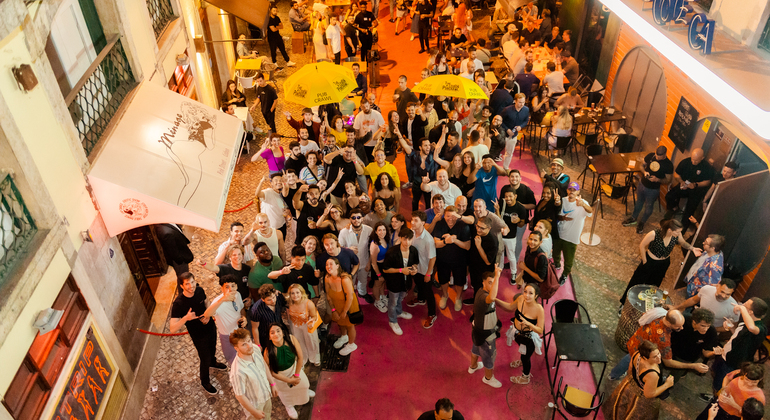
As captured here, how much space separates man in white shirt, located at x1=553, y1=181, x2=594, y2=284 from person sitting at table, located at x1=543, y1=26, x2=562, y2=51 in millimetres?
9394

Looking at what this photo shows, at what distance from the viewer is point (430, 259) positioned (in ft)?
24.6

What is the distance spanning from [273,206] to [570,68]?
32.5 ft

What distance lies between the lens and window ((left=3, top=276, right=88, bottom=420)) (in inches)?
185

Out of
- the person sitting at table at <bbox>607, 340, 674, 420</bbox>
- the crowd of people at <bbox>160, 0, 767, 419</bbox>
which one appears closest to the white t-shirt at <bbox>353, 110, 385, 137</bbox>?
the crowd of people at <bbox>160, 0, 767, 419</bbox>

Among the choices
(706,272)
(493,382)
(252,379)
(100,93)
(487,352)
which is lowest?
(493,382)

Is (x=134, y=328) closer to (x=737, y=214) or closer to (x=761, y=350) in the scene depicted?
(x=761, y=350)

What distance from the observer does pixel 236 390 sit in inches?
218

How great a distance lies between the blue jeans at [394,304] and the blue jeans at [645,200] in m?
5.08

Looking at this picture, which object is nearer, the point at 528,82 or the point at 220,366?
the point at 220,366

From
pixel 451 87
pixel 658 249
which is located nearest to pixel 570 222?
pixel 658 249

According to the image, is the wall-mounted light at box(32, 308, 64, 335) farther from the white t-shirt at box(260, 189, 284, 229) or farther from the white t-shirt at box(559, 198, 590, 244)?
the white t-shirt at box(559, 198, 590, 244)

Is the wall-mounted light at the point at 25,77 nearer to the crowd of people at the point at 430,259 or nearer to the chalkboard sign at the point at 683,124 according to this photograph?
the crowd of people at the point at 430,259

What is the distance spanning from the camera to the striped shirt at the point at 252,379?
5477mm

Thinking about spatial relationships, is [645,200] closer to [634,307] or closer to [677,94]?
[677,94]
